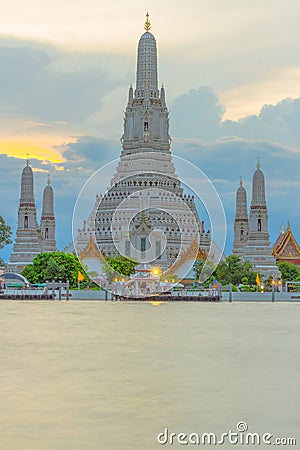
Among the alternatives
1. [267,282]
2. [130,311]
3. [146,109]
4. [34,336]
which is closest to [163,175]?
[146,109]

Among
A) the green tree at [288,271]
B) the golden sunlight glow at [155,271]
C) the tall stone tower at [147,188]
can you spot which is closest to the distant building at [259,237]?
the green tree at [288,271]

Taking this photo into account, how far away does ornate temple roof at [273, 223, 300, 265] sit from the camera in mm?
68312

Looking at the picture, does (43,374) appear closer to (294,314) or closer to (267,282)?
(294,314)

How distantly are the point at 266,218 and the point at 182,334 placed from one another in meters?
33.5

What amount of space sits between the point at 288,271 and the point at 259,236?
350 cm

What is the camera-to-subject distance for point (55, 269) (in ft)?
173

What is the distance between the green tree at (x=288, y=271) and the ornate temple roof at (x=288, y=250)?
121 inches

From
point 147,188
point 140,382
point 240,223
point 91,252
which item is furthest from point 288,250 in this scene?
point 140,382

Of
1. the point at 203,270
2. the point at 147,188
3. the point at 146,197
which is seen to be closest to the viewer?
the point at 203,270

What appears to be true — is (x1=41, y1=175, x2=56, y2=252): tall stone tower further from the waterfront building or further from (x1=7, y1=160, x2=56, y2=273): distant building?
the waterfront building

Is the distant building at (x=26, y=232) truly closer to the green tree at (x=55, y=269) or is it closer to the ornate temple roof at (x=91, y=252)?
the ornate temple roof at (x=91, y=252)

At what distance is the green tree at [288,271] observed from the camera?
6303 centimetres

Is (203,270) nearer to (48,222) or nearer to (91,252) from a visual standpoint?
(91,252)

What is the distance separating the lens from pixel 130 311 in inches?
1718
